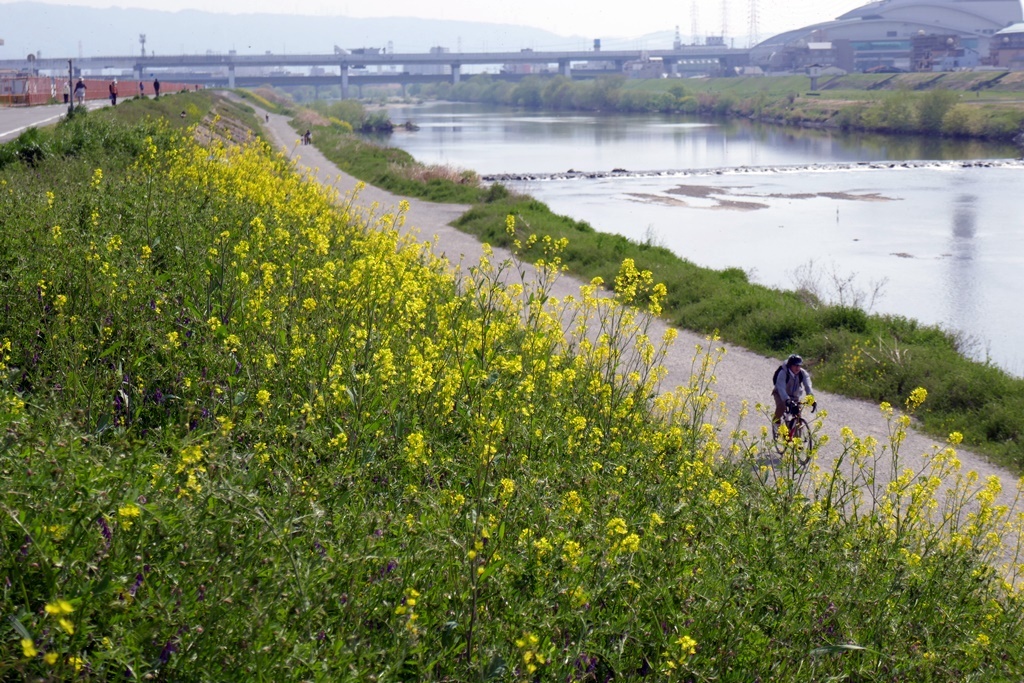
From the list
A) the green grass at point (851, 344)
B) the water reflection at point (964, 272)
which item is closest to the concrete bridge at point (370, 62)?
the water reflection at point (964, 272)

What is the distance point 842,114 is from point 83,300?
278 ft

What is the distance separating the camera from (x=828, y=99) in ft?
326

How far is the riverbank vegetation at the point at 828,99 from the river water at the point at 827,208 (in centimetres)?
399

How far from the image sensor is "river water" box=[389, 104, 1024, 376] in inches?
914

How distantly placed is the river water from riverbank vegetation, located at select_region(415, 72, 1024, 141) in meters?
3.99

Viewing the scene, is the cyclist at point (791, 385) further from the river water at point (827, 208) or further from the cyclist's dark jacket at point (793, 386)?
the river water at point (827, 208)

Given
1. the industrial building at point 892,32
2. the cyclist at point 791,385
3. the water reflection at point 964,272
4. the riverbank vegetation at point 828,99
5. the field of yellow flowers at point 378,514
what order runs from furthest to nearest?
the industrial building at point 892,32
the riverbank vegetation at point 828,99
the water reflection at point 964,272
the cyclist at point 791,385
the field of yellow flowers at point 378,514

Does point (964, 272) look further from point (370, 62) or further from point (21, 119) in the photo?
point (370, 62)

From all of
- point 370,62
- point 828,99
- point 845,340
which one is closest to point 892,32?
point 828,99

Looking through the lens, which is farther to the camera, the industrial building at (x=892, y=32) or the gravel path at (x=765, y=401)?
the industrial building at (x=892, y=32)

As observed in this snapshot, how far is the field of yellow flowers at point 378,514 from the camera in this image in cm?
335

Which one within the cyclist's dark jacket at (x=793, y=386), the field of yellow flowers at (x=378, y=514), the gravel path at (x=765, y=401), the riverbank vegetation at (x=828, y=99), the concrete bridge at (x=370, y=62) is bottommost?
the gravel path at (x=765, y=401)

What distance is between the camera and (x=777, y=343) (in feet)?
51.7

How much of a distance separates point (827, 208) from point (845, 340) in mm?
24152
